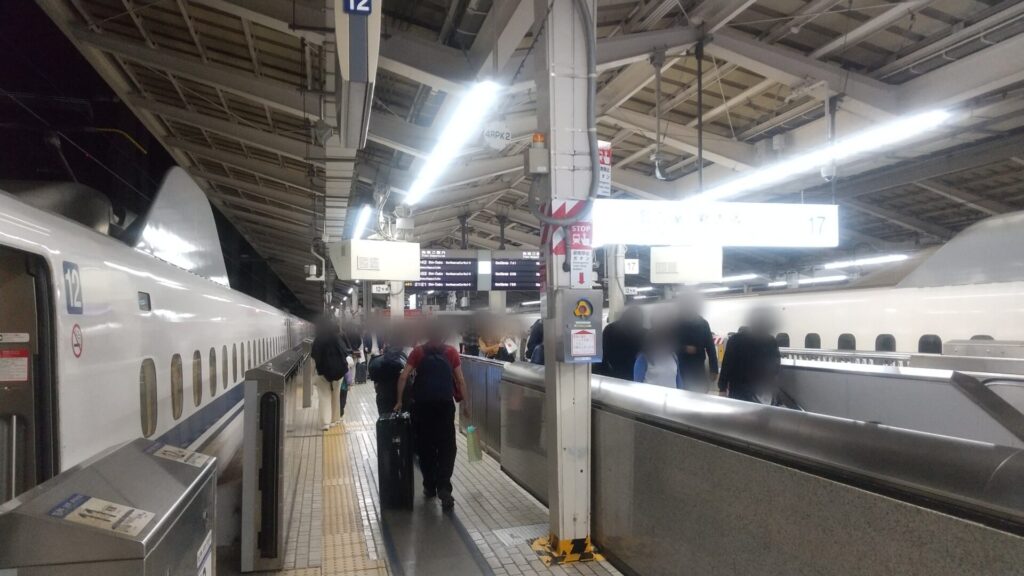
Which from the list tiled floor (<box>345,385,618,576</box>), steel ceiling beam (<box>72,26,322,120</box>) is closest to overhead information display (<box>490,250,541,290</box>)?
steel ceiling beam (<box>72,26,322,120</box>)

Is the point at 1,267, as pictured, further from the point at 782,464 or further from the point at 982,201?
the point at 982,201

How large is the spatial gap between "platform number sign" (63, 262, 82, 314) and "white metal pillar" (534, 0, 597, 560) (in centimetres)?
273

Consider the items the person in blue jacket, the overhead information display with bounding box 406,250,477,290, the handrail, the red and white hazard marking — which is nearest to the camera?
the handrail

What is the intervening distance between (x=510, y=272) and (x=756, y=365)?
463 inches

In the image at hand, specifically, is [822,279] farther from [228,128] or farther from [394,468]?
[394,468]

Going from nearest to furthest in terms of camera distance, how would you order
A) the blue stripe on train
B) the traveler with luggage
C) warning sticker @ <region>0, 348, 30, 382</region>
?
warning sticker @ <region>0, 348, 30, 382</region> < the blue stripe on train < the traveler with luggage

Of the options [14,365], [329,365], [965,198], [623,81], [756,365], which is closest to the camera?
[14,365]

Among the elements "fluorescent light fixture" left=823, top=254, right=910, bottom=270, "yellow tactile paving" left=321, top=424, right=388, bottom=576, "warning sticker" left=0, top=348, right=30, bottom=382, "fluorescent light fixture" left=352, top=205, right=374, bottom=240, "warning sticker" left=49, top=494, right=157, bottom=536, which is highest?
"fluorescent light fixture" left=352, top=205, right=374, bottom=240

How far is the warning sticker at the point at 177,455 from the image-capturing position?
1.96m

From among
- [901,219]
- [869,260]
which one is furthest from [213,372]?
[869,260]

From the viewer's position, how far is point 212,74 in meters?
8.59

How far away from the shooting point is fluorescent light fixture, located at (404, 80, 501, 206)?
627 cm

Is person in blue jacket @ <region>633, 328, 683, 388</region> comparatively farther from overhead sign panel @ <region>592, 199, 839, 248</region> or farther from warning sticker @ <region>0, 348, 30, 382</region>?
warning sticker @ <region>0, 348, 30, 382</region>

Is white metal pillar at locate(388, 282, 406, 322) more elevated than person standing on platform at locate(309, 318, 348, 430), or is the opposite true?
white metal pillar at locate(388, 282, 406, 322)
